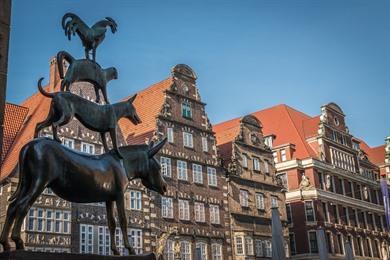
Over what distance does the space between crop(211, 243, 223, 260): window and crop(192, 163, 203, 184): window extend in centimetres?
347

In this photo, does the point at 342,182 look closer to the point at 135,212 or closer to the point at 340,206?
the point at 340,206

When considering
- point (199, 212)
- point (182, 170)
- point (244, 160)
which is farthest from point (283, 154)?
point (182, 170)

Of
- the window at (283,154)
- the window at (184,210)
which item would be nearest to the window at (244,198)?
the window at (184,210)

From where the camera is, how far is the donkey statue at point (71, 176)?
5.77 meters

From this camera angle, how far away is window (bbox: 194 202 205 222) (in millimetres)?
27591

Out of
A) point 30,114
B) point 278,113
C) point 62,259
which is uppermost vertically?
point 278,113

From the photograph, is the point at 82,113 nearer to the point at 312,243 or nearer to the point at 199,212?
the point at 199,212

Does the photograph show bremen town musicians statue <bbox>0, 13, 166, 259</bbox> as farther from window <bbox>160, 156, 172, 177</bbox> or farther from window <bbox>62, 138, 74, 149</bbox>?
window <bbox>160, 156, 172, 177</bbox>

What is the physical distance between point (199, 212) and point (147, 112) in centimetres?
609

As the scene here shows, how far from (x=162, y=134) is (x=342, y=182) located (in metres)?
19.0

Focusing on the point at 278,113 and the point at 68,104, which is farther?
the point at 278,113

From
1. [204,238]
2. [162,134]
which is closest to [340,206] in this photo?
[204,238]

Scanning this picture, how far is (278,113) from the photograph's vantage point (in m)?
43.2

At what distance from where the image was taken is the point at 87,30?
24.9ft
